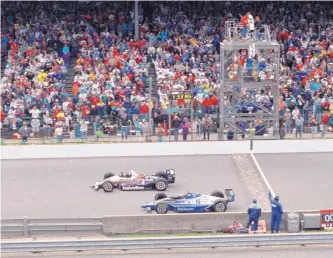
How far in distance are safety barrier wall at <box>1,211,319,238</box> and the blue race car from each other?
1.31 meters

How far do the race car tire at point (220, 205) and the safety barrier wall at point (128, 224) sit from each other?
1324 mm

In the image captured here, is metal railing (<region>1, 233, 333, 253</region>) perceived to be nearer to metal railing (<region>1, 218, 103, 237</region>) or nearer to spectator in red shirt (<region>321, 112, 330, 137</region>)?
metal railing (<region>1, 218, 103, 237</region>)

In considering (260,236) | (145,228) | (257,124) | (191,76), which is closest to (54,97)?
(191,76)

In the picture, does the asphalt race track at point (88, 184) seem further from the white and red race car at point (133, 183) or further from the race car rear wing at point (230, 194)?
the race car rear wing at point (230, 194)

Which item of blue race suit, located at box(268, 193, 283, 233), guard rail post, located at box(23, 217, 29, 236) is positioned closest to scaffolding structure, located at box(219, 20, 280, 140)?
blue race suit, located at box(268, 193, 283, 233)

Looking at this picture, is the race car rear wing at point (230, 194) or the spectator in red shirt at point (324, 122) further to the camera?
the spectator in red shirt at point (324, 122)

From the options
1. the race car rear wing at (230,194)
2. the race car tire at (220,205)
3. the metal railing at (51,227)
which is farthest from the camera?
the race car rear wing at (230,194)

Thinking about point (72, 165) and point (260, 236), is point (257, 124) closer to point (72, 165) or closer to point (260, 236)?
point (72, 165)

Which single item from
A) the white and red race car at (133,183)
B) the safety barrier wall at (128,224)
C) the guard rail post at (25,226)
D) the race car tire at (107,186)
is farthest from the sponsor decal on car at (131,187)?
the guard rail post at (25,226)

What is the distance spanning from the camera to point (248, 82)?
3591 centimetres

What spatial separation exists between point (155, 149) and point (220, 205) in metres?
7.43

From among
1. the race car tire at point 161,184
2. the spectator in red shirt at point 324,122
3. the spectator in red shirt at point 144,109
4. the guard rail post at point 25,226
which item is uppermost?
the spectator in red shirt at point 144,109

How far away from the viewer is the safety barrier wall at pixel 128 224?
23734mm

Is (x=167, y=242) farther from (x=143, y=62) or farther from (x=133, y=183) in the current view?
(x=143, y=62)
